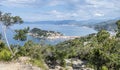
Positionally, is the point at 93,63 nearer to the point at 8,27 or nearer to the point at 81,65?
the point at 81,65

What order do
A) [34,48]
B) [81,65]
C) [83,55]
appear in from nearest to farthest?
[34,48], [81,65], [83,55]

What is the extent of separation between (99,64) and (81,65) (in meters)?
13.2

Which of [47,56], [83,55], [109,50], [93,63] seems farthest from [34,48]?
[83,55]

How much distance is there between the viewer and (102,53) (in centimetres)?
5000

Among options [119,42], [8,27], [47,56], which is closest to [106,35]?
[119,42]

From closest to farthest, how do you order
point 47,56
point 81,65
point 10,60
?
point 10,60 → point 47,56 → point 81,65

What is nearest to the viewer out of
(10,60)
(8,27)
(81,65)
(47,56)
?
(10,60)

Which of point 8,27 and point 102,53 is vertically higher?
point 8,27

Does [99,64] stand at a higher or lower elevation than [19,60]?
lower

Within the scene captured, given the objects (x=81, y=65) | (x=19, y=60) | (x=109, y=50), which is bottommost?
(x=81, y=65)

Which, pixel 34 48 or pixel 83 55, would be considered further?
pixel 83 55

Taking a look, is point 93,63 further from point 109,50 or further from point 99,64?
point 109,50

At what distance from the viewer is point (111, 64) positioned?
51.0m

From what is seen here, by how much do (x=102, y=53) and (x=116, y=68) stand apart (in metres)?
3.99
